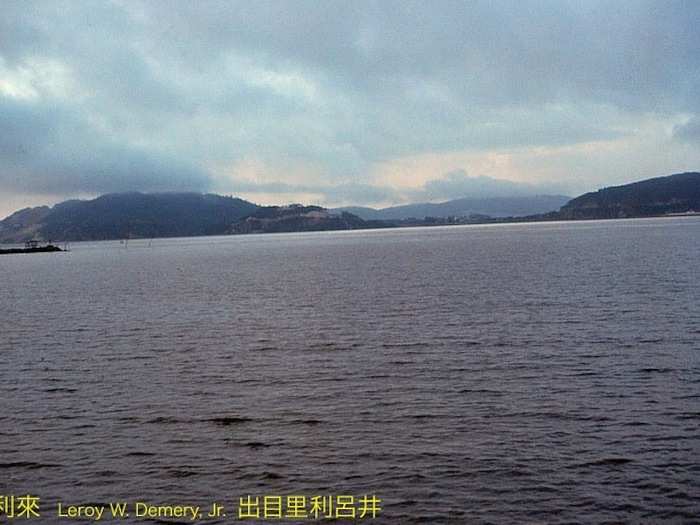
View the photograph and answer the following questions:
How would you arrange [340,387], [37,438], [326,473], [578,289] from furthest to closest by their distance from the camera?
1. [578,289]
2. [340,387]
3. [37,438]
4. [326,473]

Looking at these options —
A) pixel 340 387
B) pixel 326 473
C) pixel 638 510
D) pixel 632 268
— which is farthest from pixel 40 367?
pixel 632 268

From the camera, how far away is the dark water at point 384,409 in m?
18.0

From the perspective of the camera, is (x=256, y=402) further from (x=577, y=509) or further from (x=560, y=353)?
(x=560, y=353)

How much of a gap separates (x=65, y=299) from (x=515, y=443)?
71.2 m

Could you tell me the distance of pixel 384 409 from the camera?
25.6 metres

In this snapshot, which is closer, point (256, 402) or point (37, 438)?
point (37, 438)

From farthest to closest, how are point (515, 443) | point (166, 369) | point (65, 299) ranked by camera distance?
1. point (65, 299)
2. point (166, 369)
3. point (515, 443)

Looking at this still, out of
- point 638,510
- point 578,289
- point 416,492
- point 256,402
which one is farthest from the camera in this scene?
point 578,289

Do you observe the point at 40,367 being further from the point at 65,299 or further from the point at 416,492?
the point at 65,299

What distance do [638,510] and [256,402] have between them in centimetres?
1643

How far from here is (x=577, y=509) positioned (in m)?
16.4

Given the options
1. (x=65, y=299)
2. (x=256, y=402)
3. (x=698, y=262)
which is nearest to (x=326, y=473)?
(x=256, y=402)

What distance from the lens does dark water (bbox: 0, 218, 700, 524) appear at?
18031mm

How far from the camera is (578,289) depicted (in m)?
63.6
